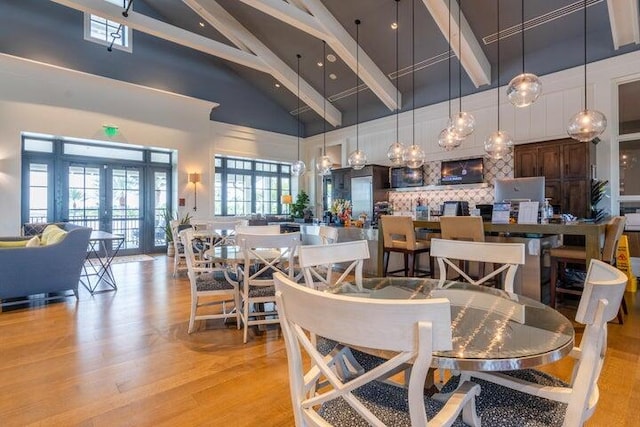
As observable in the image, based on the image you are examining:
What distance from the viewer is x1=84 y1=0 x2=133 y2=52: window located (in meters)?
7.19

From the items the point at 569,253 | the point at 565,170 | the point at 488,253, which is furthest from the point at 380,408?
the point at 565,170

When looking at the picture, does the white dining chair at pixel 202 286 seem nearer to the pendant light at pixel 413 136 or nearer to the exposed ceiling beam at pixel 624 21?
the pendant light at pixel 413 136

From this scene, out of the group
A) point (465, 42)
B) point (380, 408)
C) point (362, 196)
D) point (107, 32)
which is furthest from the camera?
point (362, 196)

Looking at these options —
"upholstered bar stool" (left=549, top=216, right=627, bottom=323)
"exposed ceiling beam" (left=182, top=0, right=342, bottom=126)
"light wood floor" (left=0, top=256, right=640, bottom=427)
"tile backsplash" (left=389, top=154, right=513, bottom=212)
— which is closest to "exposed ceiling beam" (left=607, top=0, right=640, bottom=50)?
"tile backsplash" (left=389, top=154, right=513, bottom=212)

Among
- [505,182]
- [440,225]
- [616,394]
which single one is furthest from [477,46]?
[616,394]

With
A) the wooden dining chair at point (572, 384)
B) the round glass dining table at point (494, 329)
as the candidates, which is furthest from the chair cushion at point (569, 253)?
the wooden dining chair at point (572, 384)

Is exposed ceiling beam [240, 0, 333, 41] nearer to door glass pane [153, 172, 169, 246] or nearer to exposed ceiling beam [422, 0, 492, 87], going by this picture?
exposed ceiling beam [422, 0, 492, 87]

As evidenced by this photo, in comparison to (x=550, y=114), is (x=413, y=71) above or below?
above

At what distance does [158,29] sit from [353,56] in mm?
3879

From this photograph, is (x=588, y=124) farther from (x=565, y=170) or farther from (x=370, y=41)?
(x=370, y=41)

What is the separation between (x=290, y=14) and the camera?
Result: 5.81 meters

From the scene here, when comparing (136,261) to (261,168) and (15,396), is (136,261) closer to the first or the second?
(261,168)

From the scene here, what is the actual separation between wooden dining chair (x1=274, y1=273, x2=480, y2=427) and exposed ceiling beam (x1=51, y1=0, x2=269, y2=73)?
23.4 feet

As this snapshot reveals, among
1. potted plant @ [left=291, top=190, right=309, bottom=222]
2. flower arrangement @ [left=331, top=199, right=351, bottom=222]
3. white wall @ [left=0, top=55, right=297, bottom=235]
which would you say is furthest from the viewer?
potted plant @ [left=291, top=190, right=309, bottom=222]
